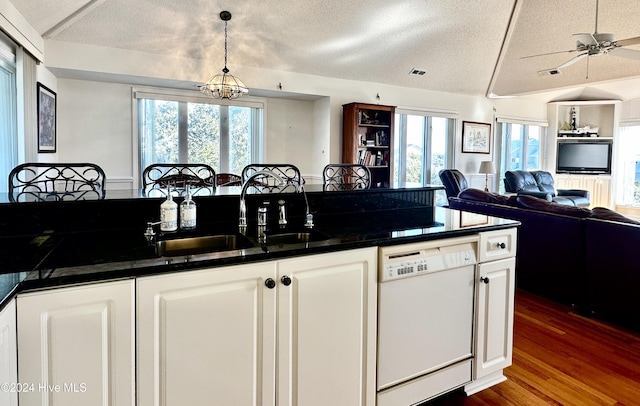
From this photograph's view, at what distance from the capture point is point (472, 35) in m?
5.52

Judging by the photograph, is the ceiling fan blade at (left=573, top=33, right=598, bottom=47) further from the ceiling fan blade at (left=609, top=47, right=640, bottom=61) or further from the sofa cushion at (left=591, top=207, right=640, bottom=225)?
the sofa cushion at (left=591, top=207, right=640, bottom=225)

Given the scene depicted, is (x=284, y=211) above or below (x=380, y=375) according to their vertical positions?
above

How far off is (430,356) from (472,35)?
5.02 m

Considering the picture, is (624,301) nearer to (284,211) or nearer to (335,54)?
(284,211)

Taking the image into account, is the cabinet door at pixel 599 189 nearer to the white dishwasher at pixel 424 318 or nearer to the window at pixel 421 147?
the window at pixel 421 147

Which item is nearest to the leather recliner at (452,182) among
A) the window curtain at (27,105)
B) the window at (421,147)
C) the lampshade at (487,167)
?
the window at (421,147)

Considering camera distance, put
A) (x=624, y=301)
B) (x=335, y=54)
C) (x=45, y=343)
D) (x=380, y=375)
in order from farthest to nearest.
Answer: (x=335, y=54) → (x=624, y=301) → (x=380, y=375) → (x=45, y=343)

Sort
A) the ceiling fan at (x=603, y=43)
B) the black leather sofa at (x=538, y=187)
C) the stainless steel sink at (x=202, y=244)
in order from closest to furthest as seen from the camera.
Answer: the stainless steel sink at (x=202, y=244) < the ceiling fan at (x=603, y=43) < the black leather sofa at (x=538, y=187)

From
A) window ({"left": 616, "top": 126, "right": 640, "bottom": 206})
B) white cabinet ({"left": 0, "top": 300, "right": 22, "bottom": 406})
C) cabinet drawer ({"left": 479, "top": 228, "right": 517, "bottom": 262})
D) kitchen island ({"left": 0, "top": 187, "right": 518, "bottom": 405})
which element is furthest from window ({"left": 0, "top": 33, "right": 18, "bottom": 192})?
window ({"left": 616, "top": 126, "right": 640, "bottom": 206})

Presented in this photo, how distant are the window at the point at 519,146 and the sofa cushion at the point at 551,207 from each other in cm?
524

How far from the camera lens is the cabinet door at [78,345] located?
3.55ft

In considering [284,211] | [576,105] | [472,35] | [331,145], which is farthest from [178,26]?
[576,105]

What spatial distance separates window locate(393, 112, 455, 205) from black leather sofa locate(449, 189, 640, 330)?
367 cm

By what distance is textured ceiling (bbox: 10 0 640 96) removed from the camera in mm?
4137
